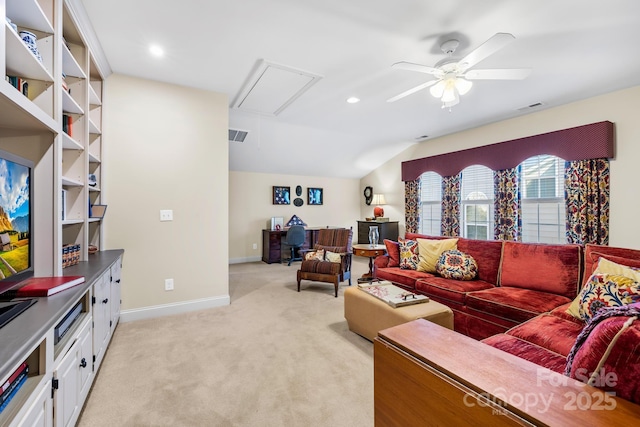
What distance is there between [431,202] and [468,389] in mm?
5165

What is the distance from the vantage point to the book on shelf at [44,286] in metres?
1.38

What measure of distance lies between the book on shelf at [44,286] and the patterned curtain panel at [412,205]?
212 inches

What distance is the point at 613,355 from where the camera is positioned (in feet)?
2.61

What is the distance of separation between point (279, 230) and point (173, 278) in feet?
10.1

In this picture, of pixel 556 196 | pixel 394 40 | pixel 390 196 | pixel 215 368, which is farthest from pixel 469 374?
pixel 390 196

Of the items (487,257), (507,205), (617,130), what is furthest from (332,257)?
(617,130)

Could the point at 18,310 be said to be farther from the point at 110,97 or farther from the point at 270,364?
the point at 110,97

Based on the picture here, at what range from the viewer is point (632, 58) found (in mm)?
2611

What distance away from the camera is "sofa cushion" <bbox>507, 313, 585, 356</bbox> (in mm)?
1591

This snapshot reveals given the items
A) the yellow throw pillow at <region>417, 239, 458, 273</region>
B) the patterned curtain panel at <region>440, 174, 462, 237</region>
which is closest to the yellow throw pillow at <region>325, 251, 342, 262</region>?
the yellow throw pillow at <region>417, 239, 458, 273</region>

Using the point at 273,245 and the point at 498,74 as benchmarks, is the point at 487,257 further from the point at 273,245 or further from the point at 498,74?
the point at 273,245

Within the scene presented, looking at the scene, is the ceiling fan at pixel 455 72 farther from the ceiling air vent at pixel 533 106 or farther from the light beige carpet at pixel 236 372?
the light beige carpet at pixel 236 372

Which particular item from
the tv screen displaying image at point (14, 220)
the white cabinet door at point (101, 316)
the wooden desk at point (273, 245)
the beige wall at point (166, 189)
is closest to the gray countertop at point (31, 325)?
the tv screen displaying image at point (14, 220)

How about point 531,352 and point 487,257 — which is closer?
point 531,352
